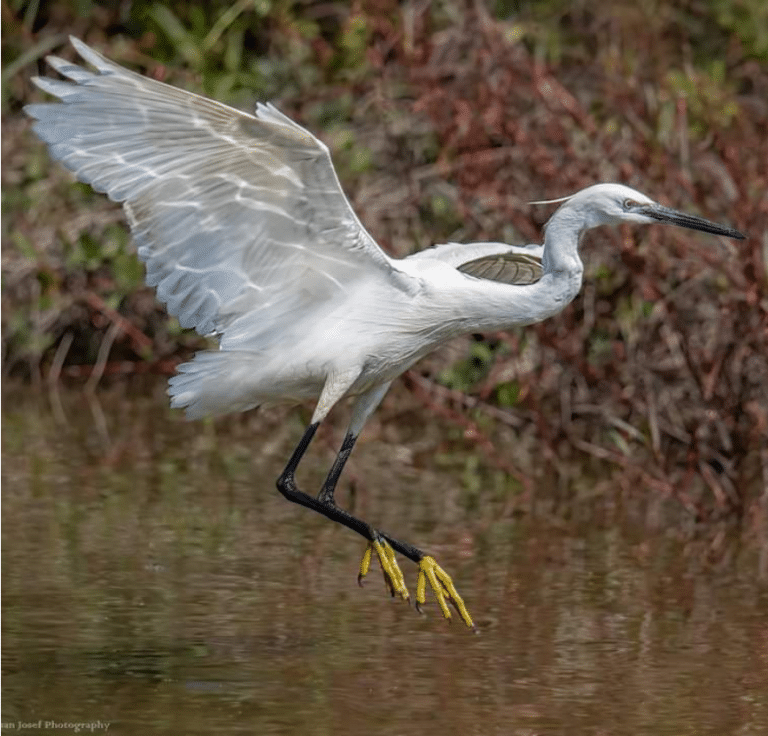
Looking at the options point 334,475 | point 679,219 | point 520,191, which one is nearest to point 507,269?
point 679,219

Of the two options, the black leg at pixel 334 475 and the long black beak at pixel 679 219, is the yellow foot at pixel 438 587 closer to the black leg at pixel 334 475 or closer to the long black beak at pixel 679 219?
the black leg at pixel 334 475

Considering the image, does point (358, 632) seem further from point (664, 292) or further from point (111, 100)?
point (664, 292)

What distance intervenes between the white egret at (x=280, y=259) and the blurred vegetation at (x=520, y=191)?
7.46 ft

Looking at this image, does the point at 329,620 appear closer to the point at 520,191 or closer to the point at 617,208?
the point at 617,208

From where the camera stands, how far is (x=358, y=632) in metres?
A: 6.46

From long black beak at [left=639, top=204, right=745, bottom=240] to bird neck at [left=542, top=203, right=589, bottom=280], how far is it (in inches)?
8.6

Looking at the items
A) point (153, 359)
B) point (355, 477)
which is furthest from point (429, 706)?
point (153, 359)

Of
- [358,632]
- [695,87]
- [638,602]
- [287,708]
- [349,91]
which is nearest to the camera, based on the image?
[287,708]

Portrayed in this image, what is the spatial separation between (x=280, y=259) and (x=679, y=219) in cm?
132

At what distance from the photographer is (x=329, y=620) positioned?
6.62m

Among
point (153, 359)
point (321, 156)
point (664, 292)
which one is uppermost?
point (321, 156)

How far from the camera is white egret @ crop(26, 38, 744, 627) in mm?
5852

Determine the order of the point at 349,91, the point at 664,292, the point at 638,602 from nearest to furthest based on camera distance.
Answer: the point at 638,602 < the point at 664,292 < the point at 349,91

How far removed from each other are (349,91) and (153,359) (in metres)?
2.07
